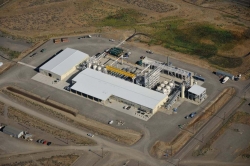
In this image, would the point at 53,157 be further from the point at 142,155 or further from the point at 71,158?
the point at 142,155

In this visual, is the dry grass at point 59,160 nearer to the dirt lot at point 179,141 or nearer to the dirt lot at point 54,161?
the dirt lot at point 54,161

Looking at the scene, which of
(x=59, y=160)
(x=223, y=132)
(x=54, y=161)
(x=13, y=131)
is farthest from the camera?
(x=13, y=131)

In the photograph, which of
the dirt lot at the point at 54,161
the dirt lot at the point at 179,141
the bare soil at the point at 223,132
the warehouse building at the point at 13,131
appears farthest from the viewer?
the warehouse building at the point at 13,131

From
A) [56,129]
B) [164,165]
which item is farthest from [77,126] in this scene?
[164,165]

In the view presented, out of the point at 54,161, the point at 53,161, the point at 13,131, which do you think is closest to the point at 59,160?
the point at 54,161

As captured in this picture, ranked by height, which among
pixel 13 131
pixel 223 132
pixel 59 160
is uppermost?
pixel 223 132

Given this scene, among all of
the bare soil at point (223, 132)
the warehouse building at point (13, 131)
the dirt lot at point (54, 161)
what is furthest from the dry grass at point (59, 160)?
the bare soil at point (223, 132)

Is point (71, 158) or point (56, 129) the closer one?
point (71, 158)

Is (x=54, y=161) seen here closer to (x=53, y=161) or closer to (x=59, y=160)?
(x=53, y=161)
